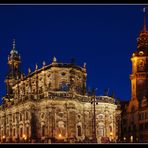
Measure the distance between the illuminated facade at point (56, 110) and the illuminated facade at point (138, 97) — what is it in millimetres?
930

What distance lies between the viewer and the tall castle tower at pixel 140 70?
39688 mm

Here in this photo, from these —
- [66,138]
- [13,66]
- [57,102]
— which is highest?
[13,66]

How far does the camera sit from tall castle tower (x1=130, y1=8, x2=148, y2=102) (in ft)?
130

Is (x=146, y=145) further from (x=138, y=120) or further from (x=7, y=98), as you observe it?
(x=7, y=98)

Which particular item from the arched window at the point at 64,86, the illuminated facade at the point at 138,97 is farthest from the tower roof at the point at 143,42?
the arched window at the point at 64,86

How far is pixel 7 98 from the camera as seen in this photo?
136ft

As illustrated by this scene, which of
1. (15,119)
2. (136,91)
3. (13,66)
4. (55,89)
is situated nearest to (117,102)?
(136,91)

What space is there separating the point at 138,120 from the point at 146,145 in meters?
20.1

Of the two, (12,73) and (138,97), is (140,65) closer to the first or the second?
(138,97)

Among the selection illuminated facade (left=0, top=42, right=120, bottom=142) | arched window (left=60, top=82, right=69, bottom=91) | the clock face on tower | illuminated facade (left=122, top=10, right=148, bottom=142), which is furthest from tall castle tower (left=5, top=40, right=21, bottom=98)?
the clock face on tower

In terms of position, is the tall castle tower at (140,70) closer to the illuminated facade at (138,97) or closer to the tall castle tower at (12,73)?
the illuminated facade at (138,97)

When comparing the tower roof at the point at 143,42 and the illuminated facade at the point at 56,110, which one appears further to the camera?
the tower roof at the point at 143,42

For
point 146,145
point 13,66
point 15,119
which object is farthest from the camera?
point 13,66

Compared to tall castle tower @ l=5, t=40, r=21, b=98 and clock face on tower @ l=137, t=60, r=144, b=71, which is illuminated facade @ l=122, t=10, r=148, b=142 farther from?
tall castle tower @ l=5, t=40, r=21, b=98
